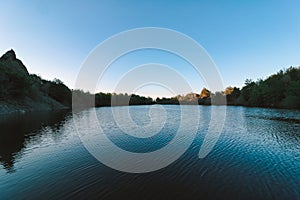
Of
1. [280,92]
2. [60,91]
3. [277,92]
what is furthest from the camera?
[60,91]

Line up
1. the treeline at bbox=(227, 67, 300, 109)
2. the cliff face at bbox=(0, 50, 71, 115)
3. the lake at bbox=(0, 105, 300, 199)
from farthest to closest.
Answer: the treeline at bbox=(227, 67, 300, 109), the cliff face at bbox=(0, 50, 71, 115), the lake at bbox=(0, 105, 300, 199)

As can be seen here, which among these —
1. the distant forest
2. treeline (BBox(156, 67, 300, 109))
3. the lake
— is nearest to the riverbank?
the distant forest

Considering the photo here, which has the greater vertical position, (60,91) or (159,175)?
(60,91)

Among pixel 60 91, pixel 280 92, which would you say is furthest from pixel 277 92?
pixel 60 91

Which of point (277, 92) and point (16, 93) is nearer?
point (16, 93)

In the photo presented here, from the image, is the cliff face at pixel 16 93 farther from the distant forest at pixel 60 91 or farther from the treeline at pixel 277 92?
the treeline at pixel 277 92

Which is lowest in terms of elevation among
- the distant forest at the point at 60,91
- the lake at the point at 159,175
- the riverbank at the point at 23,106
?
the lake at the point at 159,175

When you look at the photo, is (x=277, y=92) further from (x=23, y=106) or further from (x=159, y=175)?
(x=23, y=106)

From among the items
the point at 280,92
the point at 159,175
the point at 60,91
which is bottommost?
the point at 159,175

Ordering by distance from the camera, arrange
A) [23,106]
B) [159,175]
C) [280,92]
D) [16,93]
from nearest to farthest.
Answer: [159,175] < [16,93] < [23,106] < [280,92]

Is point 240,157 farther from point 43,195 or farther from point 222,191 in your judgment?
point 43,195

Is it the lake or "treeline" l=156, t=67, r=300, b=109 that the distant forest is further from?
the lake

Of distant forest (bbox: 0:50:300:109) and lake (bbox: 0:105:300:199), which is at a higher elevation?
distant forest (bbox: 0:50:300:109)

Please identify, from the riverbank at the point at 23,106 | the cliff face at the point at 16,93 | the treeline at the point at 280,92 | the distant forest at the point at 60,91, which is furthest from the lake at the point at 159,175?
the treeline at the point at 280,92
